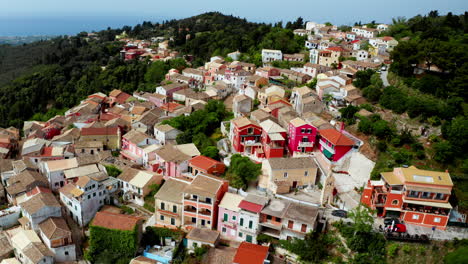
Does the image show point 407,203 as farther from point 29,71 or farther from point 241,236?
point 29,71

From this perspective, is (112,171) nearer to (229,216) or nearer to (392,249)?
(229,216)

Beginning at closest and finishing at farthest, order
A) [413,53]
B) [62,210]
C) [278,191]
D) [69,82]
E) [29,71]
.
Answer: [278,191] → [62,210] → [413,53] → [69,82] → [29,71]

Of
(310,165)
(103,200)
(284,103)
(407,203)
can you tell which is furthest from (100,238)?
(284,103)

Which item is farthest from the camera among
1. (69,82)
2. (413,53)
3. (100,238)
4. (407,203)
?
(69,82)

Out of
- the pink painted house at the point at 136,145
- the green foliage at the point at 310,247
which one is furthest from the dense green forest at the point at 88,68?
the green foliage at the point at 310,247

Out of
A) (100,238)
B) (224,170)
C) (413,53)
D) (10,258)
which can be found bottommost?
(10,258)

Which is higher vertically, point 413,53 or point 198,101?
point 413,53

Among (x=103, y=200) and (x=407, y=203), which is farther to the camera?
(x=103, y=200)

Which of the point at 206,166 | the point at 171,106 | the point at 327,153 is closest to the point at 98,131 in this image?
the point at 171,106

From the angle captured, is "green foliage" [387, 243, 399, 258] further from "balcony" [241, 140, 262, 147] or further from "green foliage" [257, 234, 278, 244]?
"balcony" [241, 140, 262, 147]
